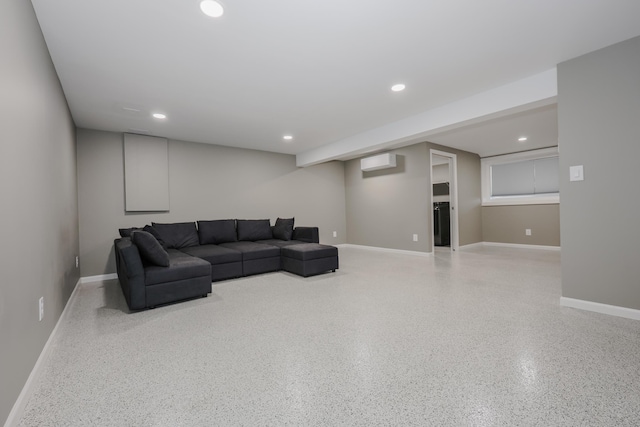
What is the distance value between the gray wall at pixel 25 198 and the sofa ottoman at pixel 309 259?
254 centimetres

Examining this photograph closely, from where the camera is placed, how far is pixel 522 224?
6.58m

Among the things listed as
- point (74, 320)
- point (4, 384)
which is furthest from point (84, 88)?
point (4, 384)

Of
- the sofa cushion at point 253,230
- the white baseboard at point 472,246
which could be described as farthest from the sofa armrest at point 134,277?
the white baseboard at point 472,246

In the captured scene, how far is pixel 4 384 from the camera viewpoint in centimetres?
124

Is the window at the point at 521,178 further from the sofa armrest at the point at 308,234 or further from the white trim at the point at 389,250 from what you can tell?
the sofa armrest at the point at 308,234

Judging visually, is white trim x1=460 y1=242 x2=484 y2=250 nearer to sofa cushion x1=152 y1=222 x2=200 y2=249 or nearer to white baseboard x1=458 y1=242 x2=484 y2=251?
white baseboard x1=458 y1=242 x2=484 y2=251

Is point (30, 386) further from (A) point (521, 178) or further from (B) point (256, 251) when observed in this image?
(A) point (521, 178)

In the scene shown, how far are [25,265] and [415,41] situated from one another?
3.04 m

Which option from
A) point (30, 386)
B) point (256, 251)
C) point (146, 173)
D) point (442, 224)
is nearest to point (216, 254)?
point (256, 251)

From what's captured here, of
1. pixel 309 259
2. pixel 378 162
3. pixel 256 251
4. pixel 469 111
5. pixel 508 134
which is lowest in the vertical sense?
pixel 309 259

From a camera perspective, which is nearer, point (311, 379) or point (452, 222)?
point (311, 379)

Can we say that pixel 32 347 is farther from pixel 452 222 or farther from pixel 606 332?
pixel 452 222

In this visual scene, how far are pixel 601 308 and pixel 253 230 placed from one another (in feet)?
15.4

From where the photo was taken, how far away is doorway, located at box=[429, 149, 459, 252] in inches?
253
